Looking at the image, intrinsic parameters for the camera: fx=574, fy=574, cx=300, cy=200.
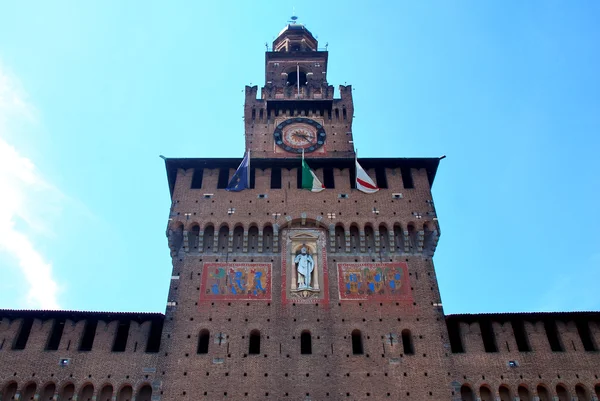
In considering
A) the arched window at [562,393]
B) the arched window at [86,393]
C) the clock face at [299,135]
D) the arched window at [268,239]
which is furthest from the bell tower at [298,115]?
the arched window at [562,393]

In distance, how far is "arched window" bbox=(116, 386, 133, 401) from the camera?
A: 1752cm

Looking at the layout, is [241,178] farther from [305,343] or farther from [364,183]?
[305,343]

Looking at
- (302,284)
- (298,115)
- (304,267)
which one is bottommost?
(302,284)

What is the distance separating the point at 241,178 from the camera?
22438mm

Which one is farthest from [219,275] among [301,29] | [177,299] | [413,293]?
[301,29]

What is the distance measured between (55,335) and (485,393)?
13.9 m

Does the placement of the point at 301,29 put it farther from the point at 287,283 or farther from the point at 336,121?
the point at 287,283

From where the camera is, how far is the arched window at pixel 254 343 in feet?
61.0

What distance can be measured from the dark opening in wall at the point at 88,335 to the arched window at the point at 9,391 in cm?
212

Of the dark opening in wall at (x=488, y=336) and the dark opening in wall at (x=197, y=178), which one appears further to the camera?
the dark opening in wall at (x=197, y=178)

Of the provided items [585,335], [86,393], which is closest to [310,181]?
[86,393]

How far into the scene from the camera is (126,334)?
19.0m

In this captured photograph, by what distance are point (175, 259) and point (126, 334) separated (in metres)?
3.11

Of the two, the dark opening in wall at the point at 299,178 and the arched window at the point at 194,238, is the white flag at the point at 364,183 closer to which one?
the dark opening in wall at the point at 299,178
